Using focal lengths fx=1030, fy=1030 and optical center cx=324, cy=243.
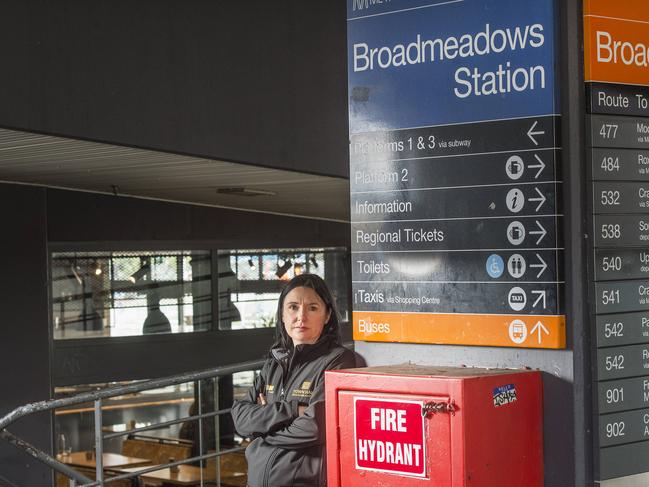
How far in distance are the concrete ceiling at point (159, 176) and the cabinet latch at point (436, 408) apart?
306 centimetres

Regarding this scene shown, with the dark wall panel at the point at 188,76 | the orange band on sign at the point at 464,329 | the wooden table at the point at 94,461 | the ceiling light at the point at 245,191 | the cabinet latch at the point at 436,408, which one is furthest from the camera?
the wooden table at the point at 94,461

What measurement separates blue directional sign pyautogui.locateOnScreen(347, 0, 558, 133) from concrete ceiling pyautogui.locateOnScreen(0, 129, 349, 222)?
7.68ft

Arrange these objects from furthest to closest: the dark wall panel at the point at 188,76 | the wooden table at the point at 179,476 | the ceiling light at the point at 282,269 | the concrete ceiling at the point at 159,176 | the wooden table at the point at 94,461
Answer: the ceiling light at the point at 282,269
the wooden table at the point at 179,476
the wooden table at the point at 94,461
the concrete ceiling at the point at 159,176
the dark wall panel at the point at 188,76

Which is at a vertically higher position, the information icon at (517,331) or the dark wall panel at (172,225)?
the dark wall panel at (172,225)

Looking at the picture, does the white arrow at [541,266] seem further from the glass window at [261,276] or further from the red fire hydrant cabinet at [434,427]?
the glass window at [261,276]

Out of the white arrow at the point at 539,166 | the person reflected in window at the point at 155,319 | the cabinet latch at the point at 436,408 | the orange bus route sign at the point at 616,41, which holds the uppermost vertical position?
the orange bus route sign at the point at 616,41

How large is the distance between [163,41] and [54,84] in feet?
2.95

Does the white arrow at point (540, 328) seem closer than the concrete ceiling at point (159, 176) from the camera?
Yes

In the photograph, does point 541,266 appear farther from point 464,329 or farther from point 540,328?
point 464,329

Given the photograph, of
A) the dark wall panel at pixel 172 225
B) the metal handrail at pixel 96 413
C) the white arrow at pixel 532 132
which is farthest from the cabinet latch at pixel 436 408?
the dark wall panel at pixel 172 225

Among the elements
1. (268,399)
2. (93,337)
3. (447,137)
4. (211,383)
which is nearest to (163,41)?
(268,399)

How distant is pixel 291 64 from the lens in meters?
6.95

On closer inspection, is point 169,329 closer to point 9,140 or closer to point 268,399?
point 9,140

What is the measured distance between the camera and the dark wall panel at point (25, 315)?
317 inches
